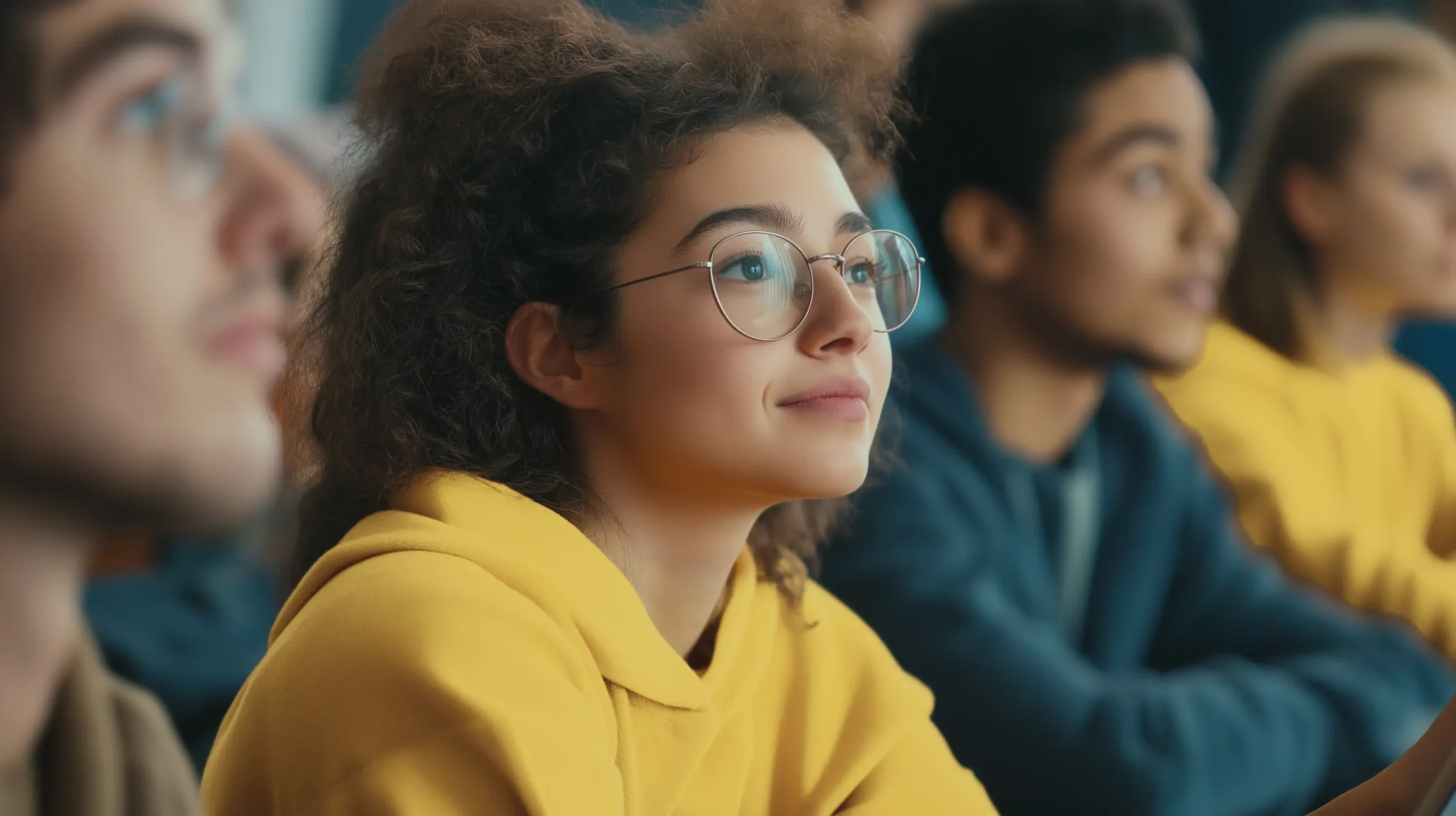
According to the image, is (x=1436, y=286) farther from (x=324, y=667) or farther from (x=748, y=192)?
(x=324, y=667)

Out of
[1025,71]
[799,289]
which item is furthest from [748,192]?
[1025,71]

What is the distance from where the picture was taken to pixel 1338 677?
1020mm

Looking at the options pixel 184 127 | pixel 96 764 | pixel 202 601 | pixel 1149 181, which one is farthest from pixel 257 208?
pixel 1149 181

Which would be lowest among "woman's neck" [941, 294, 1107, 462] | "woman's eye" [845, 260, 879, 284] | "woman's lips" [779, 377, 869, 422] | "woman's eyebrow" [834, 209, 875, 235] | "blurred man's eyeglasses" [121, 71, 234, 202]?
"woman's neck" [941, 294, 1107, 462]

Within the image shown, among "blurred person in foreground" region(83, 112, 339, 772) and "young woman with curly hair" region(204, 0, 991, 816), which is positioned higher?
"young woman with curly hair" region(204, 0, 991, 816)

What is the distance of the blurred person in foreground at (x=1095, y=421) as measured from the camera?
908 mm

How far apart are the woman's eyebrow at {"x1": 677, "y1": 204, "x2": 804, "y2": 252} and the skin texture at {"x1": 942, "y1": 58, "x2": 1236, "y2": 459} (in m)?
0.38

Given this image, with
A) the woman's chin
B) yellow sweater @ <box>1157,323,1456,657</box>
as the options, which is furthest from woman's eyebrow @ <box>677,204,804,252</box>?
yellow sweater @ <box>1157,323,1456,657</box>

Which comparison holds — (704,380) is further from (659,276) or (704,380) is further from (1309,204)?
(1309,204)

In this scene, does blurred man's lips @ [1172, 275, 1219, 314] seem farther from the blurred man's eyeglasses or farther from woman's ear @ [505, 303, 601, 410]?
the blurred man's eyeglasses

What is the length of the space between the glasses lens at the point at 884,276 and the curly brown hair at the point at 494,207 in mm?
77

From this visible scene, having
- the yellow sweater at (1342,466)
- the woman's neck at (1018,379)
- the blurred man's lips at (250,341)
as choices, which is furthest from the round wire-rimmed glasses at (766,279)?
the yellow sweater at (1342,466)

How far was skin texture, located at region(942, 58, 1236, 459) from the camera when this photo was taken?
3.22 ft

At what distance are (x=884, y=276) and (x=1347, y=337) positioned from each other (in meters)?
0.72
